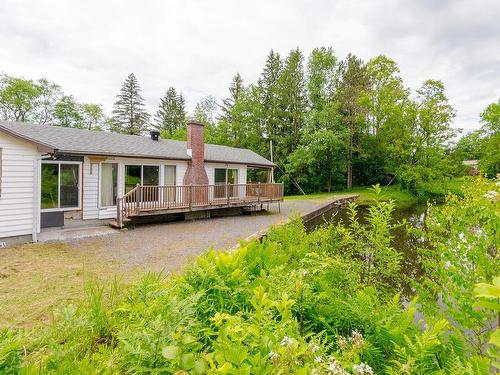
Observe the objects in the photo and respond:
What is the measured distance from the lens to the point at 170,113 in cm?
4766

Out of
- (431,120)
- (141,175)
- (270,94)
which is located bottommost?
(141,175)

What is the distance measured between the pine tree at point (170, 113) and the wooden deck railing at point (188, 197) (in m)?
35.1

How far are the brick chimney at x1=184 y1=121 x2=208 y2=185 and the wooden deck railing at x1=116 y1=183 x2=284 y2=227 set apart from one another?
1.16 meters

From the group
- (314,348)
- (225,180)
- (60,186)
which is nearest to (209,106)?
(225,180)

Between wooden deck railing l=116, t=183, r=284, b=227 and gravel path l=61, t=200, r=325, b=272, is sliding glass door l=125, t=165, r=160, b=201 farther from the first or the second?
gravel path l=61, t=200, r=325, b=272

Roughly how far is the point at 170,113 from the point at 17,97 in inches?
802

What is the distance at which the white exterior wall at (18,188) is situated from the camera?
8.05 metres

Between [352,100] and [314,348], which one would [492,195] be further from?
[352,100]

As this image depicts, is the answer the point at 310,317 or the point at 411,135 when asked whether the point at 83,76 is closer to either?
the point at 411,135

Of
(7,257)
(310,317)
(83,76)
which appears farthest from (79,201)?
(83,76)

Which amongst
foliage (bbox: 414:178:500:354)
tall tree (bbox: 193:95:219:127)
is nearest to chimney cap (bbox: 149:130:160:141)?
foliage (bbox: 414:178:500:354)

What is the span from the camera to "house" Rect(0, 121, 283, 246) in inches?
327

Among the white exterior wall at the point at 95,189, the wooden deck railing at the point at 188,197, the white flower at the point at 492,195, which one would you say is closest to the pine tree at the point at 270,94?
the wooden deck railing at the point at 188,197

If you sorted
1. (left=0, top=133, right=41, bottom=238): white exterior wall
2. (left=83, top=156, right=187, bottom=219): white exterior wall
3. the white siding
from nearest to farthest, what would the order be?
(left=0, top=133, right=41, bottom=238): white exterior wall
(left=83, top=156, right=187, bottom=219): white exterior wall
the white siding
